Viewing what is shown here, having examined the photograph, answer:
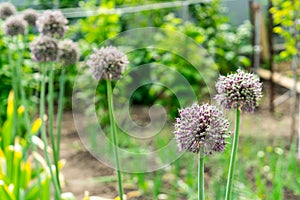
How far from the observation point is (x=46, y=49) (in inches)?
73.9

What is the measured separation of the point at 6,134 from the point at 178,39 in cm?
176

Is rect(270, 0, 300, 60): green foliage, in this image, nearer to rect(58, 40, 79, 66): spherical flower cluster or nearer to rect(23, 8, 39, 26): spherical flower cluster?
rect(23, 8, 39, 26): spherical flower cluster

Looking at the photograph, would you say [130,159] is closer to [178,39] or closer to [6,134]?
[6,134]

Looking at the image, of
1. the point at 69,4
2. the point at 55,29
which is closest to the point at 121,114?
the point at 55,29

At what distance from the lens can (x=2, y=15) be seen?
8.09 ft

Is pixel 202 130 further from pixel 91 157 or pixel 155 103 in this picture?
pixel 155 103

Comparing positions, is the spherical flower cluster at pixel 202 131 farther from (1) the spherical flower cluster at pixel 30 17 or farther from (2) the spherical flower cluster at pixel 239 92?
(1) the spherical flower cluster at pixel 30 17

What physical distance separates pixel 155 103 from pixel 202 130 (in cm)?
365

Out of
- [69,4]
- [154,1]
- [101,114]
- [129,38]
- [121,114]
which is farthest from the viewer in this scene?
[69,4]

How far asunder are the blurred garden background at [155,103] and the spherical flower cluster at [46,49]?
113 millimetres

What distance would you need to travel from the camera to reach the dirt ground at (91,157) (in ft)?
11.2

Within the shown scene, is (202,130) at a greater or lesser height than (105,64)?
lesser

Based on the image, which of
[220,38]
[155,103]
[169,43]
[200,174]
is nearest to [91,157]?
[155,103]

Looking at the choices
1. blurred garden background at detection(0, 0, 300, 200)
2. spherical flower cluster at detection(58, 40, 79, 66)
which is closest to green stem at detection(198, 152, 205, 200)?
blurred garden background at detection(0, 0, 300, 200)
